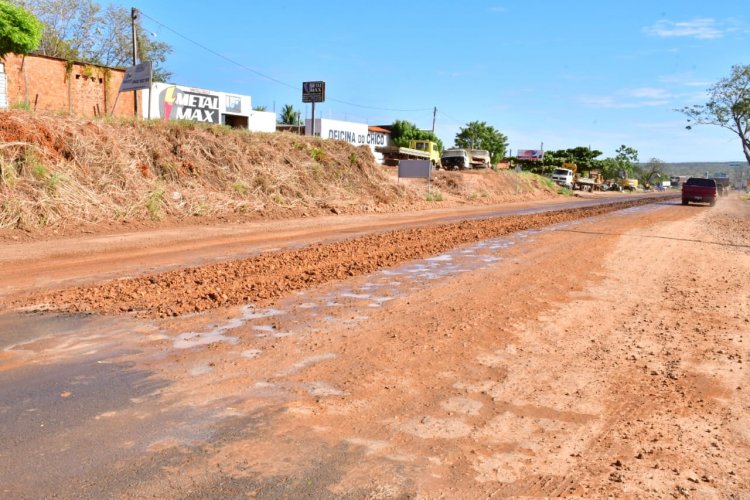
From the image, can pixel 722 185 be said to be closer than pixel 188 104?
No

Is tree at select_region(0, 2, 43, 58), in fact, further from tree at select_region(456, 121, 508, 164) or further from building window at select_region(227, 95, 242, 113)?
tree at select_region(456, 121, 508, 164)

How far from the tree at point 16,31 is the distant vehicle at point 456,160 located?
116 feet

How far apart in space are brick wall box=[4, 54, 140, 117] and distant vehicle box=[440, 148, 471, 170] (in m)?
30.2

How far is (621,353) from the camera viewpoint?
5.76 metres

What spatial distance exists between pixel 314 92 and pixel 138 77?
1720 cm

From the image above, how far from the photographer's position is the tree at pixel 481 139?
90875 mm

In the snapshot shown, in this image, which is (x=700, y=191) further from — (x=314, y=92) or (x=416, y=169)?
(x=314, y=92)

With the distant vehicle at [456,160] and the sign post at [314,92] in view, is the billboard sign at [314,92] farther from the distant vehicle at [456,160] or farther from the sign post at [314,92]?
the distant vehicle at [456,160]

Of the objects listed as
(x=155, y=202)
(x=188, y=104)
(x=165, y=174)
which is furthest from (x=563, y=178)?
(x=155, y=202)

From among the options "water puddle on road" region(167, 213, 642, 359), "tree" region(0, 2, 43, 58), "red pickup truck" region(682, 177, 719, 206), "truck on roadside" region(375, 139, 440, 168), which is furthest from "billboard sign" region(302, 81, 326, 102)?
"water puddle on road" region(167, 213, 642, 359)

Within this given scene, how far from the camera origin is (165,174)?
1948 centimetres

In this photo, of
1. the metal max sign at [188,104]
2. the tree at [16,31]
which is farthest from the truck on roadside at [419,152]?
the tree at [16,31]

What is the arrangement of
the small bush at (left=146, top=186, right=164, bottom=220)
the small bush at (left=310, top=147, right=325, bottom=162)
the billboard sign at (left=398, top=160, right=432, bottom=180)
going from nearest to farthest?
1. the small bush at (left=146, top=186, right=164, bottom=220)
2. the small bush at (left=310, top=147, right=325, bottom=162)
3. the billboard sign at (left=398, top=160, right=432, bottom=180)

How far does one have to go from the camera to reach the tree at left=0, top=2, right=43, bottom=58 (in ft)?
78.9
